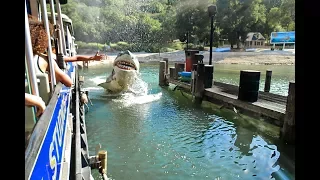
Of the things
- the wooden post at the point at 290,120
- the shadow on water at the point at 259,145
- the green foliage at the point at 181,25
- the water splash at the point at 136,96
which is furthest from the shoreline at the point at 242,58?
the wooden post at the point at 290,120

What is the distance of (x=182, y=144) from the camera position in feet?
25.7

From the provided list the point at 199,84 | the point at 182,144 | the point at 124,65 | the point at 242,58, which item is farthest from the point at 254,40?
the point at 182,144

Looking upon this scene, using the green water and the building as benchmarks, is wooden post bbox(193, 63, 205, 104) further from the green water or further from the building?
the building

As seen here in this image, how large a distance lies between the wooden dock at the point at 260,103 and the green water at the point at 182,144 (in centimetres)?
47

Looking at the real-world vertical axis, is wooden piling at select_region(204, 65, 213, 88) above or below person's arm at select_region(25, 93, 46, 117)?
below

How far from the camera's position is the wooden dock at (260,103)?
7.15 metres

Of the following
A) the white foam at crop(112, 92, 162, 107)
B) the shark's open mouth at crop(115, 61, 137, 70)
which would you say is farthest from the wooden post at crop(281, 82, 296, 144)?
the shark's open mouth at crop(115, 61, 137, 70)

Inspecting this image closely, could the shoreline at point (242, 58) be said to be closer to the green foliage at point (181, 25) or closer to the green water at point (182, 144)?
the green foliage at point (181, 25)

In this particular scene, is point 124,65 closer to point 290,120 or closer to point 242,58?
point 290,120

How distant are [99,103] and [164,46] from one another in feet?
130

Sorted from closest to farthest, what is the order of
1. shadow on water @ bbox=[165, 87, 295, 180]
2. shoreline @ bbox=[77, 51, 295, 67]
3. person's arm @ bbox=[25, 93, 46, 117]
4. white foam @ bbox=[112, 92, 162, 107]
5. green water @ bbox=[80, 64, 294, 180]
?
person's arm @ bbox=[25, 93, 46, 117] → green water @ bbox=[80, 64, 294, 180] → shadow on water @ bbox=[165, 87, 295, 180] → white foam @ bbox=[112, 92, 162, 107] → shoreline @ bbox=[77, 51, 295, 67]

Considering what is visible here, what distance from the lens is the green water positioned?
632 cm

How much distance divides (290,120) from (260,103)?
1.84 metres
